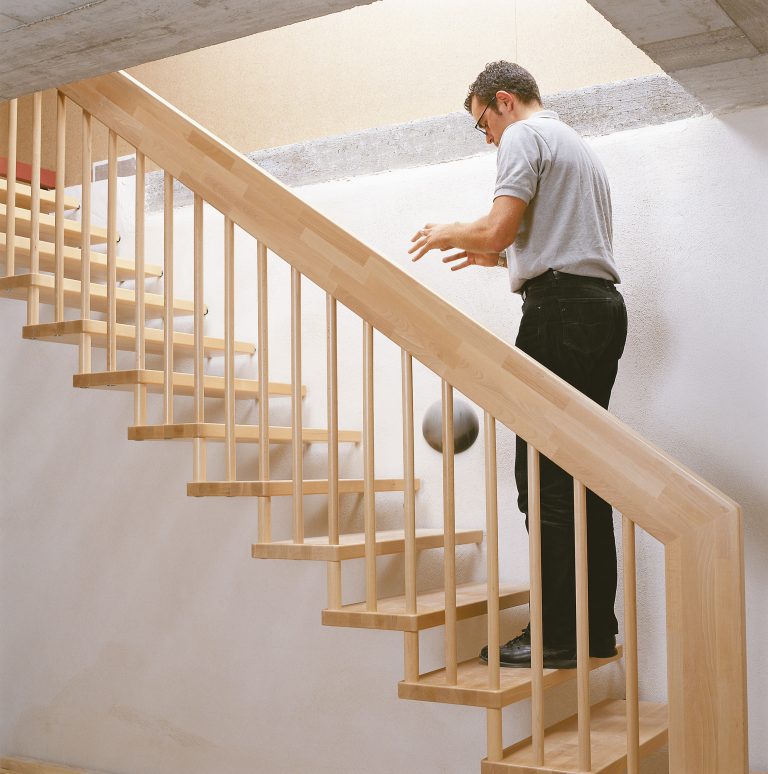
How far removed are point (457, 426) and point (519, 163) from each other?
107 cm

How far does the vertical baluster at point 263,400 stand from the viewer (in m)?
2.83

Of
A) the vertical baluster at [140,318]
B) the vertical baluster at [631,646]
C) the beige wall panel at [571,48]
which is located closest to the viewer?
the vertical baluster at [631,646]

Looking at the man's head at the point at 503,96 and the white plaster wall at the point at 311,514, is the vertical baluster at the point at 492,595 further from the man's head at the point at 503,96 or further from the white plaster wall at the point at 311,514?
the man's head at the point at 503,96

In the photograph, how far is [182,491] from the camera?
395 cm

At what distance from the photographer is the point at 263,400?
288cm

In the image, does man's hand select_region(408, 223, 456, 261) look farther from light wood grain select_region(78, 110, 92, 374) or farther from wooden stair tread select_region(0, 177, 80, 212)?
wooden stair tread select_region(0, 177, 80, 212)

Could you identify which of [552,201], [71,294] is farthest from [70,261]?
[552,201]

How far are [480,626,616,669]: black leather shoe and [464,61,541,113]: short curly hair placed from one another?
151 centimetres

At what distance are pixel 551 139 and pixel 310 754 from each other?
7.37 feet

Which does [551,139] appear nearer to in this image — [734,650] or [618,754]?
[734,650]

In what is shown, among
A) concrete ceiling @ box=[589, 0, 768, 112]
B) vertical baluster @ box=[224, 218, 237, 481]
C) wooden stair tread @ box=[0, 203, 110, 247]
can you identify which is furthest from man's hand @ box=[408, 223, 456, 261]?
wooden stair tread @ box=[0, 203, 110, 247]

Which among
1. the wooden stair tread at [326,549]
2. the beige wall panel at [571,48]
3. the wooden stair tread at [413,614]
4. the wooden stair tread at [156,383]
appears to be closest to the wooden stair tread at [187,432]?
the wooden stair tread at [156,383]

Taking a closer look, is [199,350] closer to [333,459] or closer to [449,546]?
[333,459]

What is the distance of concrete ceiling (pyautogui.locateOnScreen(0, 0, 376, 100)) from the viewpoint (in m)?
2.14
